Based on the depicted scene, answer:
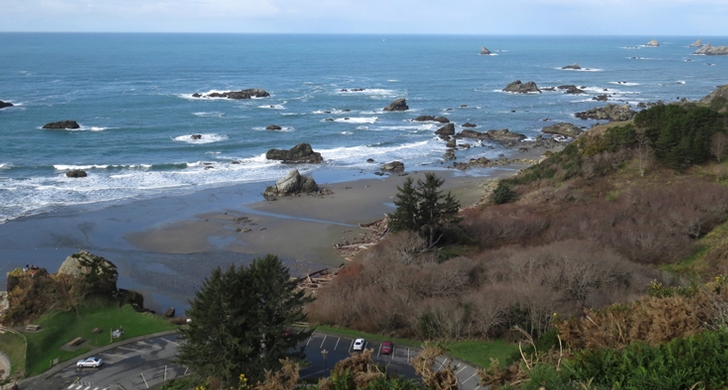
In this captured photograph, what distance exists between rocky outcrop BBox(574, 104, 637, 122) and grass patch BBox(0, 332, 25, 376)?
81.9 m

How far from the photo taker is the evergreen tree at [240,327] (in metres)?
20.8

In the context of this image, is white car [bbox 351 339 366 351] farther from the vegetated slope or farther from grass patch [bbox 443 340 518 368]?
grass patch [bbox 443 340 518 368]

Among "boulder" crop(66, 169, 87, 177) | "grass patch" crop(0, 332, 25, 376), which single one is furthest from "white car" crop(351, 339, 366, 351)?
"boulder" crop(66, 169, 87, 177)

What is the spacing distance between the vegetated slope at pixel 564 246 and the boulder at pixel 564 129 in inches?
1250

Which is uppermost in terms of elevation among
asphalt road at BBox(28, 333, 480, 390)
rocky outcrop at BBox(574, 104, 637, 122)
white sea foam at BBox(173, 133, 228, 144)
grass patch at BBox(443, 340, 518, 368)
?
rocky outcrop at BBox(574, 104, 637, 122)

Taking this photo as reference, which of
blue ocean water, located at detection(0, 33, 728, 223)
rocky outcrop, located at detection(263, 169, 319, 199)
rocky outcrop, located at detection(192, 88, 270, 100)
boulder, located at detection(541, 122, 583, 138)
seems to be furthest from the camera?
rocky outcrop, located at detection(192, 88, 270, 100)

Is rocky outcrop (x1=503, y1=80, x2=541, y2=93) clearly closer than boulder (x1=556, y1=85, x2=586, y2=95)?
No

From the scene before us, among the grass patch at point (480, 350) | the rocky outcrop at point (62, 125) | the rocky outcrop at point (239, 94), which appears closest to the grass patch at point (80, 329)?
the grass patch at point (480, 350)

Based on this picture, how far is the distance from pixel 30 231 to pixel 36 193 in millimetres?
10167

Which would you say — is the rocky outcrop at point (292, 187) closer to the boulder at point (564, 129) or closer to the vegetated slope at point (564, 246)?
the vegetated slope at point (564, 246)

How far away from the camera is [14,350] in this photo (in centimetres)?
2705

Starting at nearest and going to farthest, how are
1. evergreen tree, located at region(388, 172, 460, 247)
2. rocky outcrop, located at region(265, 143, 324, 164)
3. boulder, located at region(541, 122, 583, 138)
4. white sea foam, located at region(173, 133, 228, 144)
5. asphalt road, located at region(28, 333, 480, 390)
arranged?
1. asphalt road, located at region(28, 333, 480, 390)
2. evergreen tree, located at region(388, 172, 460, 247)
3. rocky outcrop, located at region(265, 143, 324, 164)
4. white sea foam, located at region(173, 133, 228, 144)
5. boulder, located at region(541, 122, 583, 138)

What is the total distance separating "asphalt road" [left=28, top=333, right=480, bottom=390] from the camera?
23.7m

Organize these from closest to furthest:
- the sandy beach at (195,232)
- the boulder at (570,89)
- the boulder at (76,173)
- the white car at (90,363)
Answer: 1. the white car at (90,363)
2. the sandy beach at (195,232)
3. the boulder at (76,173)
4. the boulder at (570,89)
